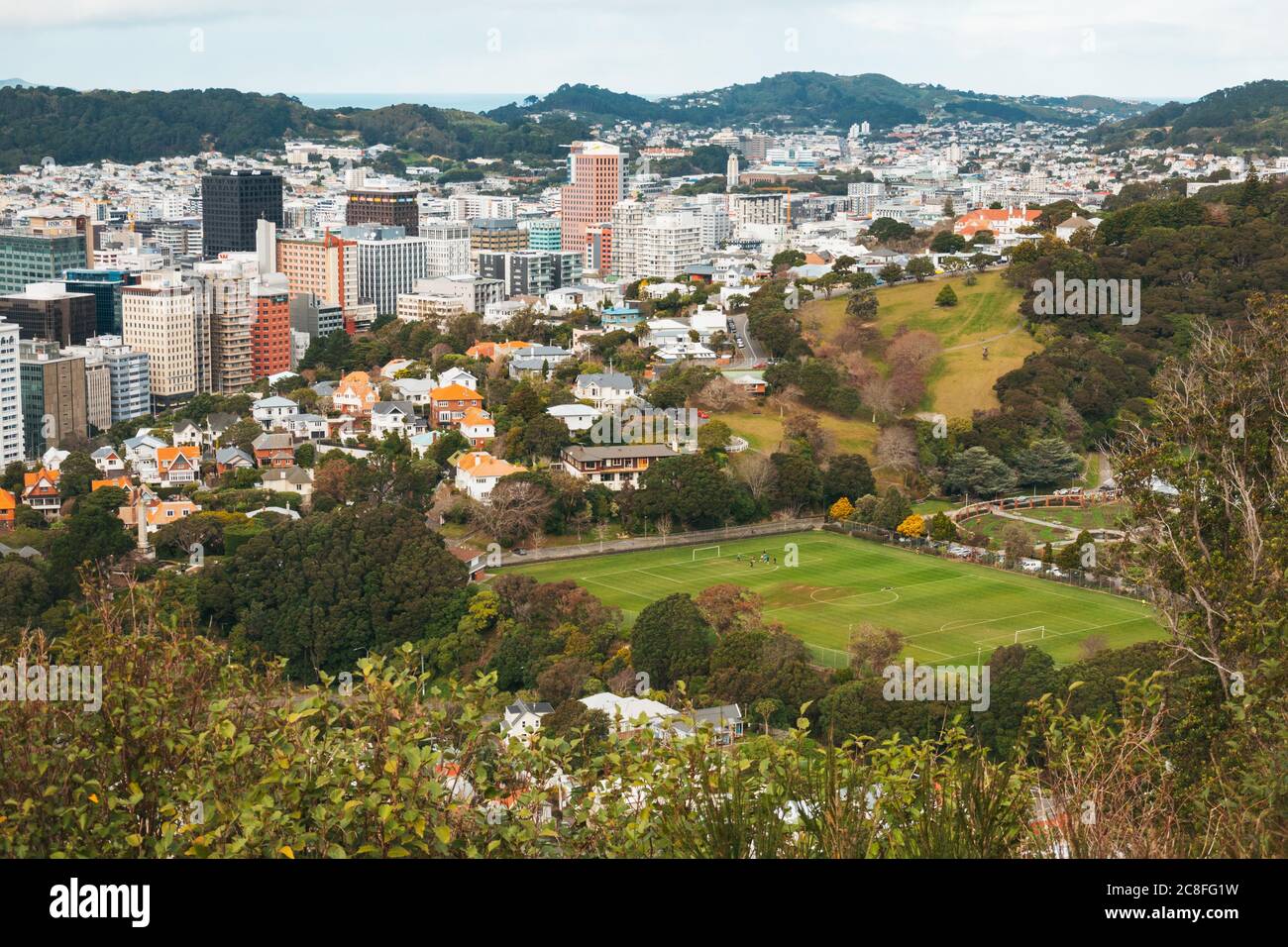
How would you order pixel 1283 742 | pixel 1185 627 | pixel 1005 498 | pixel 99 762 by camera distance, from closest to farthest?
pixel 99 762 → pixel 1283 742 → pixel 1185 627 → pixel 1005 498

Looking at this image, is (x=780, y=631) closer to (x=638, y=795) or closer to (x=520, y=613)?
(x=520, y=613)

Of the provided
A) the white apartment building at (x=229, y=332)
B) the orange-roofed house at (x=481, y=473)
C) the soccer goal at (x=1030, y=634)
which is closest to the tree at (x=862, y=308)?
the orange-roofed house at (x=481, y=473)

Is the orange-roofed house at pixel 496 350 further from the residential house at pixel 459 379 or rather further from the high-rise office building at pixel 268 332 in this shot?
the high-rise office building at pixel 268 332

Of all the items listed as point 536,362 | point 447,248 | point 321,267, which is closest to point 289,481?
point 536,362

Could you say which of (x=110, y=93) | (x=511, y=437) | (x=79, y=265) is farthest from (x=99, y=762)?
(x=110, y=93)

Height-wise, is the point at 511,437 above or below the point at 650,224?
below

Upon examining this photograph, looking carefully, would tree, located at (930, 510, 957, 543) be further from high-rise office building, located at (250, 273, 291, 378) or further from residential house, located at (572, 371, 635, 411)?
high-rise office building, located at (250, 273, 291, 378)
